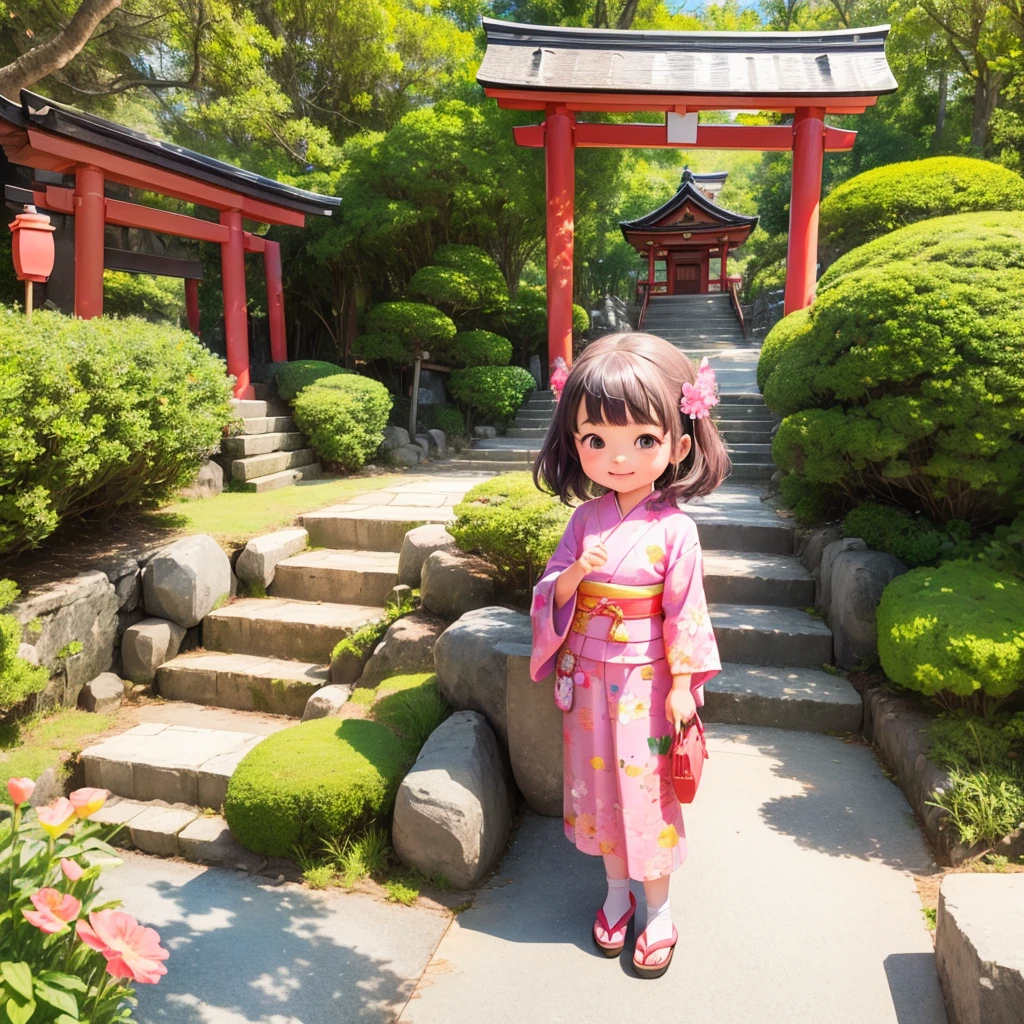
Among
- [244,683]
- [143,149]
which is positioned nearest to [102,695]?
[244,683]

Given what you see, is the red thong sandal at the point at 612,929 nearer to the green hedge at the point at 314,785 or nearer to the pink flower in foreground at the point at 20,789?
the green hedge at the point at 314,785

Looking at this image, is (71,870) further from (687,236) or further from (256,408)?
(687,236)

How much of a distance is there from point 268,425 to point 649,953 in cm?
798

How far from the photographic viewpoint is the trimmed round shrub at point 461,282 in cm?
1168

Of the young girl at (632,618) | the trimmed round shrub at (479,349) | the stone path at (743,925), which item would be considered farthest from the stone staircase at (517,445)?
the young girl at (632,618)

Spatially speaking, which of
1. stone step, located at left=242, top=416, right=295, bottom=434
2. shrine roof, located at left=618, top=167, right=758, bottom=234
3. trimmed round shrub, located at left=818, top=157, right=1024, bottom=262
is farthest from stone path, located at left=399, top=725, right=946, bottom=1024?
shrine roof, located at left=618, top=167, right=758, bottom=234

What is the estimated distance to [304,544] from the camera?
627 cm

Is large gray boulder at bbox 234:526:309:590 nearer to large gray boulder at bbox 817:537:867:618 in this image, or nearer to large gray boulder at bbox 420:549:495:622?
large gray boulder at bbox 420:549:495:622

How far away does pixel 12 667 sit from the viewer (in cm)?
388

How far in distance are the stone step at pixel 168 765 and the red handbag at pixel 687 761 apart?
232 cm

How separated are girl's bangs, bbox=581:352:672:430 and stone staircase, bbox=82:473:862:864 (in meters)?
2.13

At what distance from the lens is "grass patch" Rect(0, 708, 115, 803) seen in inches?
150

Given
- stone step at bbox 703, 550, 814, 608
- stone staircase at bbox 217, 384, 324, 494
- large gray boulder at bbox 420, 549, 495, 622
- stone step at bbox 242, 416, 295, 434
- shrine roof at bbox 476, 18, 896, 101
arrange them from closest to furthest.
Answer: large gray boulder at bbox 420, 549, 495, 622
stone step at bbox 703, 550, 814, 608
stone staircase at bbox 217, 384, 324, 494
stone step at bbox 242, 416, 295, 434
shrine roof at bbox 476, 18, 896, 101

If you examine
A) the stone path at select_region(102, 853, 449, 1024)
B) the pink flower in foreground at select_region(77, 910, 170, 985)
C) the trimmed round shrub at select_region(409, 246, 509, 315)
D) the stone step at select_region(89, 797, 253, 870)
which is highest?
the trimmed round shrub at select_region(409, 246, 509, 315)
